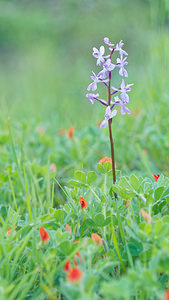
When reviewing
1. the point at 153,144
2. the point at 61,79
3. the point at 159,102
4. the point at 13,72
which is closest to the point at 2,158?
the point at 153,144

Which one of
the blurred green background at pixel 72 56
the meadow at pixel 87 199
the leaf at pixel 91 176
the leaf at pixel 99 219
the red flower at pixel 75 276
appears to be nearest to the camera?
the red flower at pixel 75 276

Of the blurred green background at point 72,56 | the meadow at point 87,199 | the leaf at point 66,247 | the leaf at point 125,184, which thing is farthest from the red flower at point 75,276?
the blurred green background at point 72,56

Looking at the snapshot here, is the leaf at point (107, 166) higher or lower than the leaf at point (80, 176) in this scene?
higher

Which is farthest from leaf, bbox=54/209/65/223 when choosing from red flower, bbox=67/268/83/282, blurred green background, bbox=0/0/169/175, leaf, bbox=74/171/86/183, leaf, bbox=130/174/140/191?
blurred green background, bbox=0/0/169/175

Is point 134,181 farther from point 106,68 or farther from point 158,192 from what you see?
point 106,68

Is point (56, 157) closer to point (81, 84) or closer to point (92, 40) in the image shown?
point (81, 84)

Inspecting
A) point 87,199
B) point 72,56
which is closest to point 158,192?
point 87,199

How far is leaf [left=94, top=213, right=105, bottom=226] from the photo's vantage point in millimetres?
1019

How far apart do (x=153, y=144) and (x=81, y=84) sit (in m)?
5.05

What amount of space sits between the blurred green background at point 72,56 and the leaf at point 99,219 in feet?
3.74

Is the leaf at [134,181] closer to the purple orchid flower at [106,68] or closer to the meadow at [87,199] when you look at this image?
the meadow at [87,199]

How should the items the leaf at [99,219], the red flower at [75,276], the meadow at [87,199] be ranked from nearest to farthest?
the red flower at [75,276] → the meadow at [87,199] → the leaf at [99,219]

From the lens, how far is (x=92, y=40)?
898 centimetres

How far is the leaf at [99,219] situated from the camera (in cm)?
102
